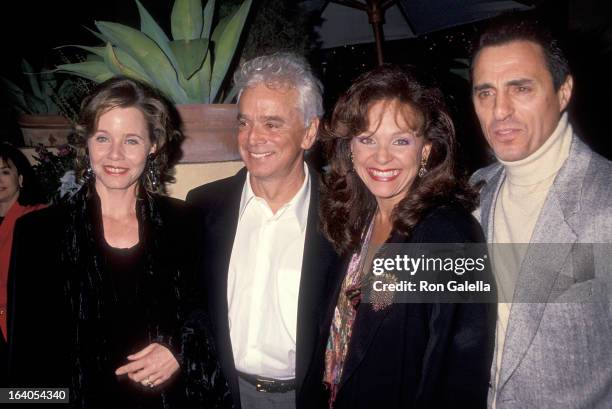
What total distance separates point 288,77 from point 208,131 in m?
0.52

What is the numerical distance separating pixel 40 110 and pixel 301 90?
3437 millimetres

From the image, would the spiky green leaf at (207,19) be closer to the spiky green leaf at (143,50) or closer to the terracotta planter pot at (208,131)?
the spiky green leaf at (143,50)

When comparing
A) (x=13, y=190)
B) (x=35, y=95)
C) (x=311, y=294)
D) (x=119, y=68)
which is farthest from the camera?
(x=35, y=95)

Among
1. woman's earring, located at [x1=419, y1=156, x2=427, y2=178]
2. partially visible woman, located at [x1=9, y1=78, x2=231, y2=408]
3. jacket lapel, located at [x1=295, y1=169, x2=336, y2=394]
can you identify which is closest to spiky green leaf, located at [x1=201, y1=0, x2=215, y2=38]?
partially visible woman, located at [x1=9, y1=78, x2=231, y2=408]

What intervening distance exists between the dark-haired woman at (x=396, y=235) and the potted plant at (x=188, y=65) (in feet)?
2.17

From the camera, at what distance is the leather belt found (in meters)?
2.07

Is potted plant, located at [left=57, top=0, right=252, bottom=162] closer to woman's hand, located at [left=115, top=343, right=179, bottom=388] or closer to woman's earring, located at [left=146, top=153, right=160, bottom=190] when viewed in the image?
woman's earring, located at [left=146, top=153, right=160, bottom=190]

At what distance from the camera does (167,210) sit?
220 cm

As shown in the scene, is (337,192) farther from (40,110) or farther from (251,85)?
(40,110)

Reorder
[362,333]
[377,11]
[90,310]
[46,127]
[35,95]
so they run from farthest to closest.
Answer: [35,95]
[377,11]
[46,127]
[90,310]
[362,333]

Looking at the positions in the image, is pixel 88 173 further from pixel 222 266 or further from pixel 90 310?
pixel 222 266

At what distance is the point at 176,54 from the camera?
231cm

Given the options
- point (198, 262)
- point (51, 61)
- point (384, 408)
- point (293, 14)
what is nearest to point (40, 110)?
point (51, 61)

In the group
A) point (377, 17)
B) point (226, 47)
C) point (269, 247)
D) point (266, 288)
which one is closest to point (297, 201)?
point (269, 247)
